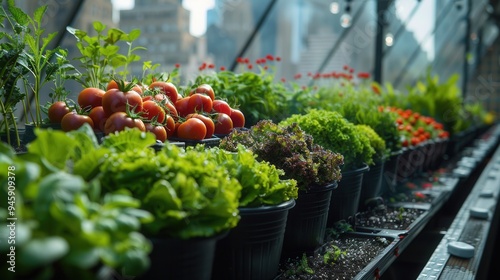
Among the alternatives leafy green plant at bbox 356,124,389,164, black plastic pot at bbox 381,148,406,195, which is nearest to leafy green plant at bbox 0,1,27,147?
leafy green plant at bbox 356,124,389,164

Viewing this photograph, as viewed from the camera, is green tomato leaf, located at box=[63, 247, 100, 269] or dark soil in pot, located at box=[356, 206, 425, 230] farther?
dark soil in pot, located at box=[356, 206, 425, 230]

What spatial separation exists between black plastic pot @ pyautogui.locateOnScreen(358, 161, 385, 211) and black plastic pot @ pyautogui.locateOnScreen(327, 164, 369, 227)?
1.23ft

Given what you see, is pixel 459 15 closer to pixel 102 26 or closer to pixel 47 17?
pixel 47 17

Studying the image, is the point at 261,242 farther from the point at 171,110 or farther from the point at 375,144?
the point at 375,144

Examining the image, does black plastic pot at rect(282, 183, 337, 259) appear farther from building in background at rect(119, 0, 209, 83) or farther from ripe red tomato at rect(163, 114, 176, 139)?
building in background at rect(119, 0, 209, 83)

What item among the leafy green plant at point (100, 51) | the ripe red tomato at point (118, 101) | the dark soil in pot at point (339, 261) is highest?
the leafy green plant at point (100, 51)

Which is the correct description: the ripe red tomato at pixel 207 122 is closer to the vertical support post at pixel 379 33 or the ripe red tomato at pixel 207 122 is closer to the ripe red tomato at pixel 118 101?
the ripe red tomato at pixel 118 101

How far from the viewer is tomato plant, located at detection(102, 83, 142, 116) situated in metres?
1.66

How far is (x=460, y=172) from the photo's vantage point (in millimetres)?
4383

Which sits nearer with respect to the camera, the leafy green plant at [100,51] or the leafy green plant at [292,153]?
the leafy green plant at [292,153]

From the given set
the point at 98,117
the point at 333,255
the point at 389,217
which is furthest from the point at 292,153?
the point at 389,217

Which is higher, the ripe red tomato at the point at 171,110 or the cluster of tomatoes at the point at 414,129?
the ripe red tomato at the point at 171,110

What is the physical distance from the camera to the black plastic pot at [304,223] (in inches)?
67.2

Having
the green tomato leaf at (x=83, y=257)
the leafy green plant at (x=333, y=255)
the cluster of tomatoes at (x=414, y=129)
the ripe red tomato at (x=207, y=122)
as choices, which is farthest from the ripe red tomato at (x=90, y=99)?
the cluster of tomatoes at (x=414, y=129)
